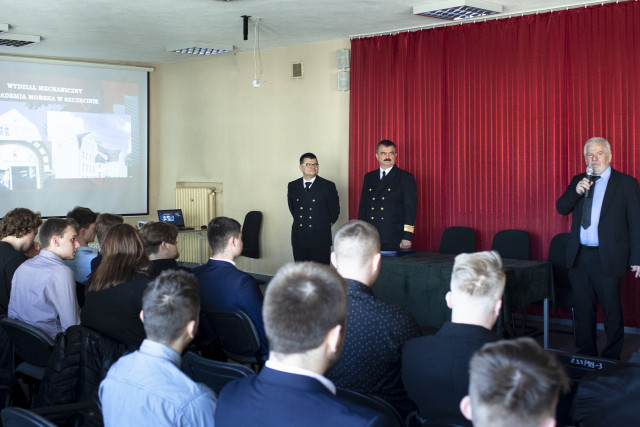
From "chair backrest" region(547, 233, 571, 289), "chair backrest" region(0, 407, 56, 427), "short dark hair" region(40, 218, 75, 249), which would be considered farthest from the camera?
"chair backrest" region(547, 233, 571, 289)

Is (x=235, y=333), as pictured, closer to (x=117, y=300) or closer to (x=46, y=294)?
(x=117, y=300)

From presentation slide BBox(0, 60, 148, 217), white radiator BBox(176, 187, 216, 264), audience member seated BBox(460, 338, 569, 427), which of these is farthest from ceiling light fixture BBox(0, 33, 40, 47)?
audience member seated BBox(460, 338, 569, 427)

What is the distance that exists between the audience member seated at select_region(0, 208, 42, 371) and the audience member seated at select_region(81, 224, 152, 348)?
3.30 ft

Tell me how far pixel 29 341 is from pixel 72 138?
6.36m

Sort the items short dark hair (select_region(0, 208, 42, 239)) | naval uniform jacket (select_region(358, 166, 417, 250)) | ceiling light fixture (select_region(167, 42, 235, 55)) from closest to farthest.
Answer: short dark hair (select_region(0, 208, 42, 239)) < naval uniform jacket (select_region(358, 166, 417, 250)) < ceiling light fixture (select_region(167, 42, 235, 55))

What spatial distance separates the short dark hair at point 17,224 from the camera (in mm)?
4062

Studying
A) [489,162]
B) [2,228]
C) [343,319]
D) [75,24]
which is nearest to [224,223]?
[2,228]

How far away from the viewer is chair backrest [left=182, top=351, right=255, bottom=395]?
94.1 inches

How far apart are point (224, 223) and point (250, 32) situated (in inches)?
172

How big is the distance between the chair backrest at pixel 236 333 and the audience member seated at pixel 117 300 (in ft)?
1.18

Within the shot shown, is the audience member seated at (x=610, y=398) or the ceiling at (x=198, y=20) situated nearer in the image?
the audience member seated at (x=610, y=398)

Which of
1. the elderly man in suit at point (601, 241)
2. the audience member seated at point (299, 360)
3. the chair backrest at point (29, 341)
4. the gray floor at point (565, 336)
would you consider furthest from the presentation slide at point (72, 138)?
the audience member seated at point (299, 360)

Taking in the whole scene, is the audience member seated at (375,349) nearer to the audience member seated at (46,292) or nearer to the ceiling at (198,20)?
the audience member seated at (46,292)

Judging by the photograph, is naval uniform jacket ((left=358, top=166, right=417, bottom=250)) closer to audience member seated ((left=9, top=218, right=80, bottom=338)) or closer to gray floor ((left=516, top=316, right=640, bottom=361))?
gray floor ((left=516, top=316, right=640, bottom=361))
